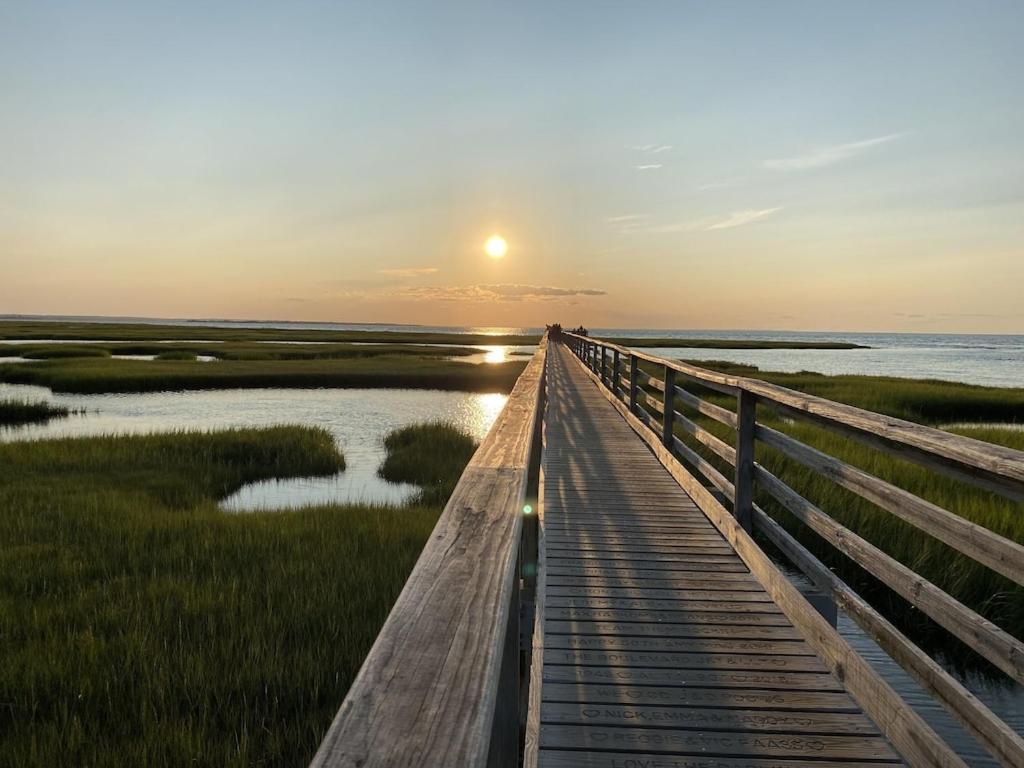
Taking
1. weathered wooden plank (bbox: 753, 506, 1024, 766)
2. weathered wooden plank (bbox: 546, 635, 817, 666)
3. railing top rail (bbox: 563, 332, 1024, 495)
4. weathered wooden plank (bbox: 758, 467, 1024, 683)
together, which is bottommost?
weathered wooden plank (bbox: 546, 635, 817, 666)

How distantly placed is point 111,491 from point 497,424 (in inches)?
326

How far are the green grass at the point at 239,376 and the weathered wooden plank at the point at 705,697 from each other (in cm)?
2429

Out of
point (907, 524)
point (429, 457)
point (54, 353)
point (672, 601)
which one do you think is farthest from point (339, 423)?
point (54, 353)

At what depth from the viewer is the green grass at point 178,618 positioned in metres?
3.72

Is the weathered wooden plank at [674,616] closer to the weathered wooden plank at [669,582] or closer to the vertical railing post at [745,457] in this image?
the weathered wooden plank at [669,582]

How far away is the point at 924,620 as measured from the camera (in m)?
5.91

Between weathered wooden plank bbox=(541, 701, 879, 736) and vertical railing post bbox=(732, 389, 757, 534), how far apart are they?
226 centimetres

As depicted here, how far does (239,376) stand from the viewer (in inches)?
1118

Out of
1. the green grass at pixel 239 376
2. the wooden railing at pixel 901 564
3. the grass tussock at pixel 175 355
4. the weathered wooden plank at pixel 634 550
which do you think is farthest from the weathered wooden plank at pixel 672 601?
the grass tussock at pixel 175 355

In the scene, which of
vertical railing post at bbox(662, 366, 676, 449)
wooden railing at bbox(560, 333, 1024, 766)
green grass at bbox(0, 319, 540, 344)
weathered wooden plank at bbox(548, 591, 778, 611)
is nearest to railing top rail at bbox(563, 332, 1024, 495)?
wooden railing at bbox(560, 333, 1024, 766)

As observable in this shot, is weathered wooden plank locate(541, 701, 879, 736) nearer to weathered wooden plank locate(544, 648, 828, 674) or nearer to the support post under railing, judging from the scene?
weathered wooden plank locate(544, 648, 828, 674)

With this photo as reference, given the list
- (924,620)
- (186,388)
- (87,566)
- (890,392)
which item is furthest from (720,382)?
(186,388)

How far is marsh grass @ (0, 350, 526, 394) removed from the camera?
1010 inches

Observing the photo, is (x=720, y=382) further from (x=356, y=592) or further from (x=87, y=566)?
(x=87, y=566)
